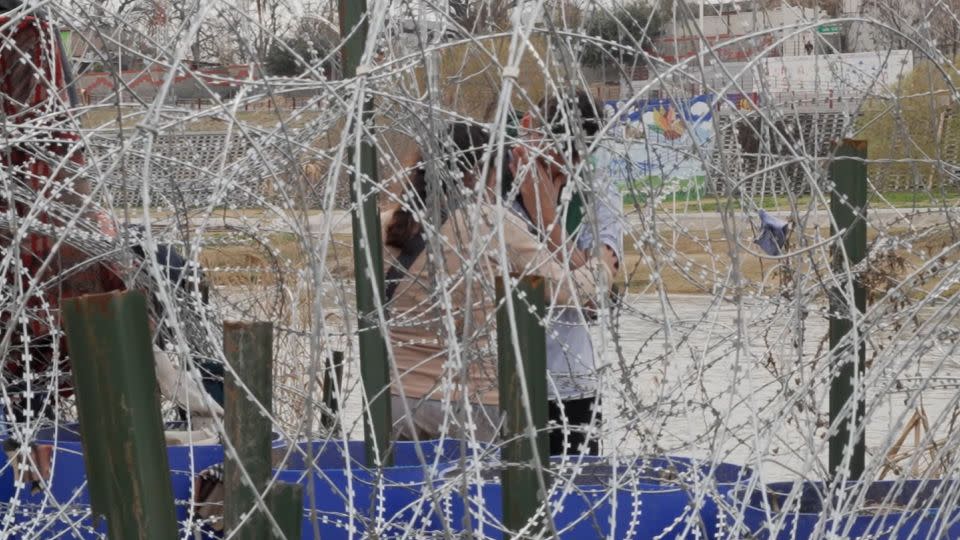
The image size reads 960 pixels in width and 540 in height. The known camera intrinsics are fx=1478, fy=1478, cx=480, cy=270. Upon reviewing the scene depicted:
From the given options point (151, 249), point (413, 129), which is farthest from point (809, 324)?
point (151, 249)

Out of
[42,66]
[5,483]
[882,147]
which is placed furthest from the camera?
[882,147]

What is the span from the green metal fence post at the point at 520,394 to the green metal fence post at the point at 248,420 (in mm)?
377

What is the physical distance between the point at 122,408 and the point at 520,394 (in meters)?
0.54

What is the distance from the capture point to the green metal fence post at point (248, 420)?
1.52m

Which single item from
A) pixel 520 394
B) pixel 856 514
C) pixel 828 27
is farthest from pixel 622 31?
pixel 828 27

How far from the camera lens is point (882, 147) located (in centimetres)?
1400

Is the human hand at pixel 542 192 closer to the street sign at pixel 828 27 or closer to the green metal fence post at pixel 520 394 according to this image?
the street sign at pixel 828 27

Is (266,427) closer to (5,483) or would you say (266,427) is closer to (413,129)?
(413,129)

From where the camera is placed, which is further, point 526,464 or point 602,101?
point 602,101

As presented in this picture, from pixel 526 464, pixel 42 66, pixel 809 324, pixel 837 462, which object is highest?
pixel 42 66

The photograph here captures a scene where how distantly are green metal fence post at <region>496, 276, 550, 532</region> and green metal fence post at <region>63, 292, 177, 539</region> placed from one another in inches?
18.9

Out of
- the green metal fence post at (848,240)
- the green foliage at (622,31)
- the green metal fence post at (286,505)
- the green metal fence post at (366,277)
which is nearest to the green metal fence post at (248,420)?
the green metal fence post at (286,505)

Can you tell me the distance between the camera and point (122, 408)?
147cm

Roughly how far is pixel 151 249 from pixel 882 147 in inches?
528
